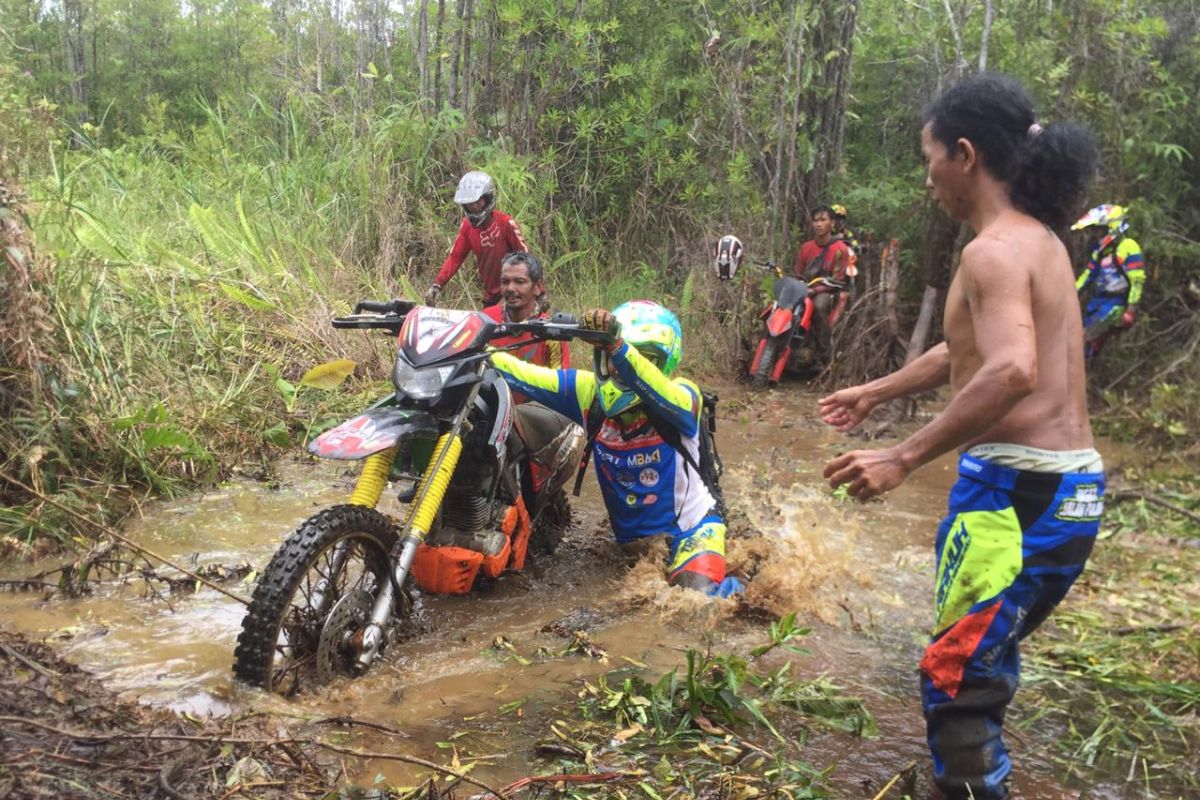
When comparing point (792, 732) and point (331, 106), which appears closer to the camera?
point (792, 732)

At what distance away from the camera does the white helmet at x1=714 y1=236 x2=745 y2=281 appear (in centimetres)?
979

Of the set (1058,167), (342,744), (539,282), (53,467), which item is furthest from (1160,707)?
(53,467)

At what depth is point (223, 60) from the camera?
18469 mm

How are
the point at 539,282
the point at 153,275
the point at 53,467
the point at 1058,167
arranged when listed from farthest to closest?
1. the point at 153,275
2. the point at 539,282
3. the point at 53,467
4. the point at 1058,167

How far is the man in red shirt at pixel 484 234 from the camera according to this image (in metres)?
7.63

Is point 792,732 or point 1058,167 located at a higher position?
point 1058,167

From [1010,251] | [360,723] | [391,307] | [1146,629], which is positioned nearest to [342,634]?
[360,723]

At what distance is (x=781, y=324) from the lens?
10.0 metres

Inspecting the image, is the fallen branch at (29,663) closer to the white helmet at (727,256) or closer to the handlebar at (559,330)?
the handlebar at (559,330)

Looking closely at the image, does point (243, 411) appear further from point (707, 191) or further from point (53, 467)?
point (707, 191)

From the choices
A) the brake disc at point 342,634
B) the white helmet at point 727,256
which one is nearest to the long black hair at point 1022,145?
the brake disc at point 342,634

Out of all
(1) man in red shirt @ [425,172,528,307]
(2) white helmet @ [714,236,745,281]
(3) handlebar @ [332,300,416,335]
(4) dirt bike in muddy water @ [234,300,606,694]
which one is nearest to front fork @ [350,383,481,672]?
(4) dirt bike in muddy water @ [234,300,606,694]

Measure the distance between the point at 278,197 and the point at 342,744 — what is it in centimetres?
679

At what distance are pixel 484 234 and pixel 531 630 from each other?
452 cm
